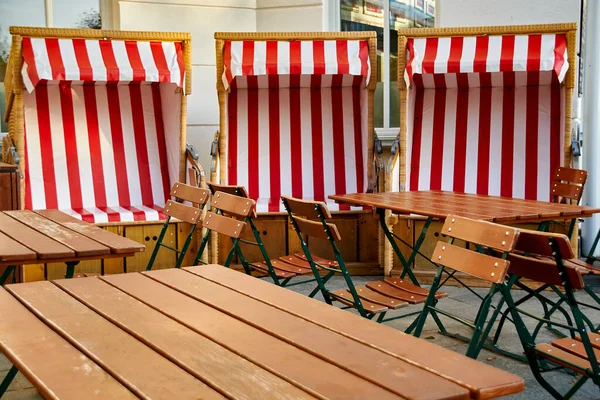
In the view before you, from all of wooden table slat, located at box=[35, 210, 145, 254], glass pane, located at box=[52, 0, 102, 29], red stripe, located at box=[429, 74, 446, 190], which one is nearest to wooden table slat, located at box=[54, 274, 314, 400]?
wooden table slat, located at box=[35, 210, 145, 254]

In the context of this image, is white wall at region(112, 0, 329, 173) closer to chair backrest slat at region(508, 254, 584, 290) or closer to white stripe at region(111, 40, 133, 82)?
white stripe at region(111, 40, 133, 82)

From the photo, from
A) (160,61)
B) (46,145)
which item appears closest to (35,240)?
(160,61)

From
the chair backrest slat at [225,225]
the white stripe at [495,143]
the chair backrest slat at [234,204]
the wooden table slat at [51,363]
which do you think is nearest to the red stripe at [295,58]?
the white stripe at [495,143]

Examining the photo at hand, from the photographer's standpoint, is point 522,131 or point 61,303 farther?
point 522,131

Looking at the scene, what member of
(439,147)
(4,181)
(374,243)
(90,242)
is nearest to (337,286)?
(374,243)

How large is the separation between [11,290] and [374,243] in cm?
375

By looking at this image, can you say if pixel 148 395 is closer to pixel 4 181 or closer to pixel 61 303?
pixel 61 303

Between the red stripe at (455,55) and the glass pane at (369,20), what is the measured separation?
4.65 feet

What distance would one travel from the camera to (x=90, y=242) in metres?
2.92

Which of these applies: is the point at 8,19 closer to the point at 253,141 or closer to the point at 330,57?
the point at 253,141

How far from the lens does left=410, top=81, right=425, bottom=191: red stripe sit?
19.6 ft

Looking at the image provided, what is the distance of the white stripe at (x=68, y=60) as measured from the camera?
5246 mm

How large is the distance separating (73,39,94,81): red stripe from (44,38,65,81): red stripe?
11cm

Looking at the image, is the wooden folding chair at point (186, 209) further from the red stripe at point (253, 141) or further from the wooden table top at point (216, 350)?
the red stripe at point (253, 141)
